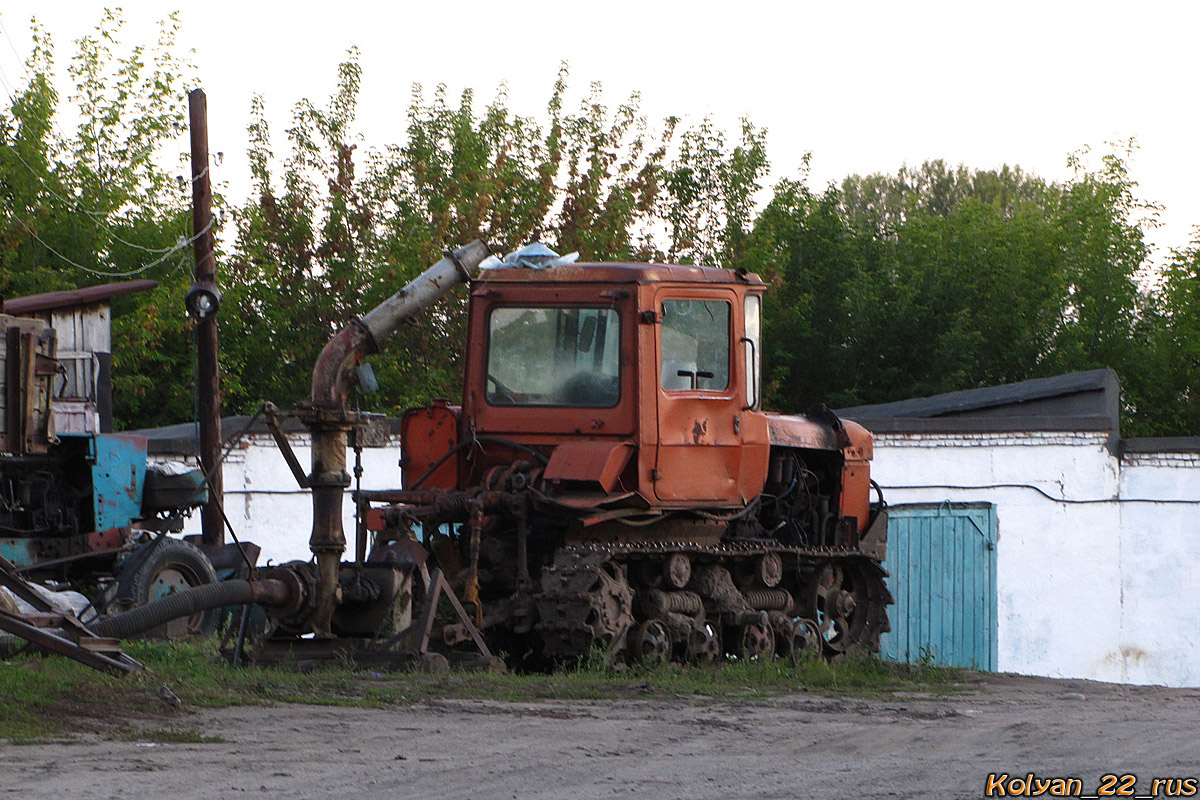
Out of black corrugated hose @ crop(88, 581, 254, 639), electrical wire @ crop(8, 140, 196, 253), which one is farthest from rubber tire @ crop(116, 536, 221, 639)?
electrical wire @ crop(8, 140, 196, 253)

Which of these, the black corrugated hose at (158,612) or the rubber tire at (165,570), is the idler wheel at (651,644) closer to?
the black corrugated hose at (158,612)

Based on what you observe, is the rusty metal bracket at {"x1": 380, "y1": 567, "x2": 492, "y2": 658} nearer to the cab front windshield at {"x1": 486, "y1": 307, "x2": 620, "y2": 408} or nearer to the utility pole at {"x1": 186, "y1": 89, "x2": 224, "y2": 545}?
the cab front windshield at {"x1": 486, "y1": 307, "x2": 620, "y2": 408}

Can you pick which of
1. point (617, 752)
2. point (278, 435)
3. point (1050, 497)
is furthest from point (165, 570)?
point (1050, 497)

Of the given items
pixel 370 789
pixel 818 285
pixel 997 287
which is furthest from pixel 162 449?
pixel 997 287

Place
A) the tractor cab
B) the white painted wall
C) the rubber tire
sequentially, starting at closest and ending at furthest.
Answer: the tractor cab → the rubber tire → the white painted wall

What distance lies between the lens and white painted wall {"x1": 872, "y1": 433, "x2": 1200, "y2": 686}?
1928 centimetres

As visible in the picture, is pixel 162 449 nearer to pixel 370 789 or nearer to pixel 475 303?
pixel 475 303

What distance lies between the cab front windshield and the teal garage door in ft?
28.5

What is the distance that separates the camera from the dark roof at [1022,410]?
19.5 metres

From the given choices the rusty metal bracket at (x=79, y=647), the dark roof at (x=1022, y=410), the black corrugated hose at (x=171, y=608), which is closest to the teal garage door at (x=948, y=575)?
the dark roof at (x=1022, y=410)

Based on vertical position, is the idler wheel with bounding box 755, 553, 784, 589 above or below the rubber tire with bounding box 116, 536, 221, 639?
above

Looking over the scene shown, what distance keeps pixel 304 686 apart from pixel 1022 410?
1369 centimetres

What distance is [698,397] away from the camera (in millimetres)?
11742

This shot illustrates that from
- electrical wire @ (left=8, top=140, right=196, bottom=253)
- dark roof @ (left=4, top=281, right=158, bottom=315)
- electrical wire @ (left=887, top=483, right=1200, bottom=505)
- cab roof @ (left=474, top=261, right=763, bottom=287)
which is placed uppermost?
electrical wire @ (left=8, top=140, right=196, bottom=253)
